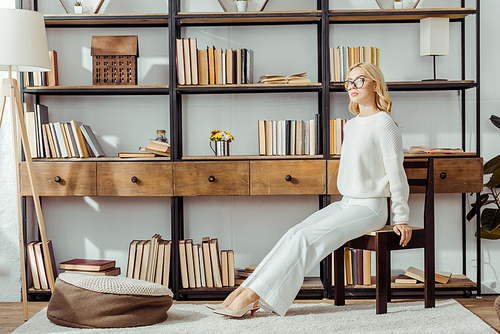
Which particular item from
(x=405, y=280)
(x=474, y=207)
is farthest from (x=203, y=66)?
(x=474, y=207)

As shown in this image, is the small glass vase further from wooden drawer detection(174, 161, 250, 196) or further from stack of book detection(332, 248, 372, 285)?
stack of book detection(332, 248, 372, 285)

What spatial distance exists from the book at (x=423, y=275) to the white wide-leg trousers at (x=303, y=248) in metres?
0.79

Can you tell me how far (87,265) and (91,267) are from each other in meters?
0.03

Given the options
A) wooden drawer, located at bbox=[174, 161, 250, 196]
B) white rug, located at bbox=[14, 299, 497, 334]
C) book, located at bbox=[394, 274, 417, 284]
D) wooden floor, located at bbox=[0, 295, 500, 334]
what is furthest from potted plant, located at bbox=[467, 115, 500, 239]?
wooden drawer, located at bbox=[174, 161, 250, 196]

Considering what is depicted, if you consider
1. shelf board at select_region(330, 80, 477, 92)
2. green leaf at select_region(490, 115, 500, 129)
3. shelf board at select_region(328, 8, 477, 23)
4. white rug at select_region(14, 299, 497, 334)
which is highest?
shelf board at select_region(328, 8, 477, 23)

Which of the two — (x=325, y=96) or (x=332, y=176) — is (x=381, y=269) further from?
(x=325, y=96)

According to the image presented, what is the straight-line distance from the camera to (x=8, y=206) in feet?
9.80

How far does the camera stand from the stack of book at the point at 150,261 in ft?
9.22

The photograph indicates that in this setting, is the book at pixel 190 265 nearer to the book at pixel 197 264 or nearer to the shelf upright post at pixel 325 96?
the book at pixel 197 264

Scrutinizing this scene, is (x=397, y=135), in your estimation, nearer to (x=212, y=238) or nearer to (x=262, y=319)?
(x=262, y=319)

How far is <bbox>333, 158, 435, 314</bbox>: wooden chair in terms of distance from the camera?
2.21 metres

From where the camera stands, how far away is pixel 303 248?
216 cm

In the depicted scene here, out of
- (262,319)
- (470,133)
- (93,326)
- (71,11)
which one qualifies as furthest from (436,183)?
(71,11)

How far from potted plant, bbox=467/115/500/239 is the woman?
91 centimetres
